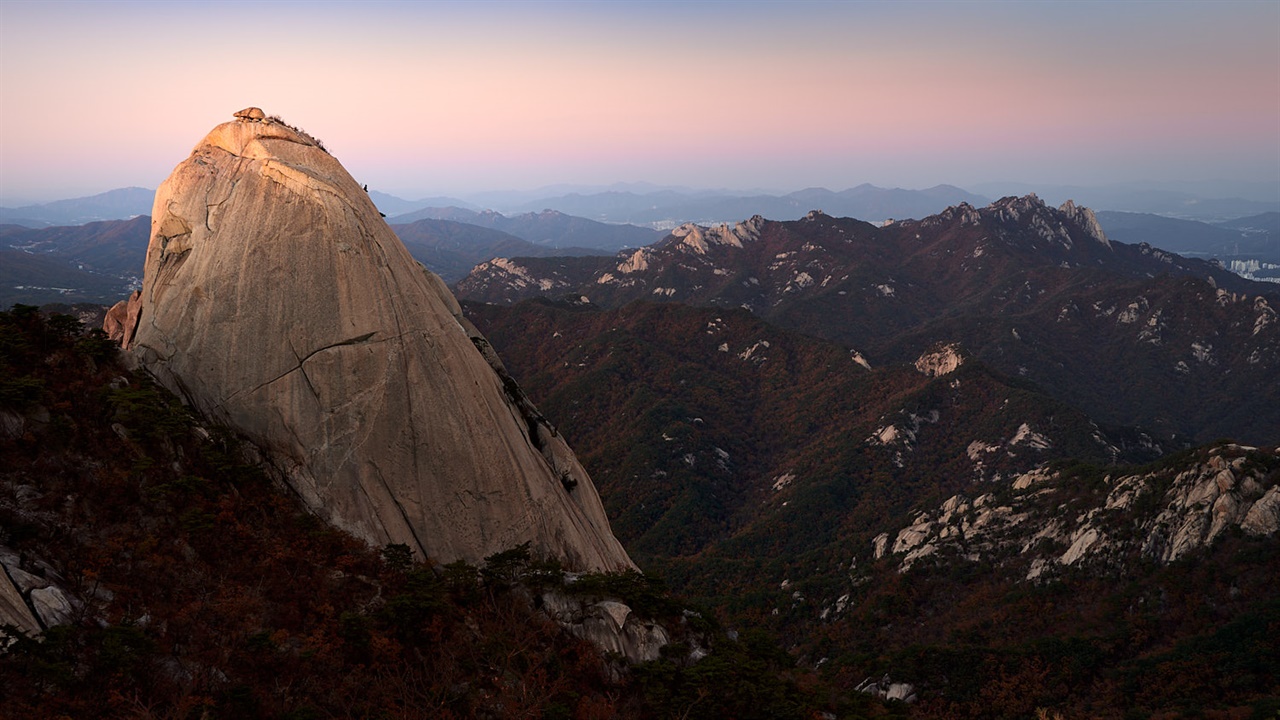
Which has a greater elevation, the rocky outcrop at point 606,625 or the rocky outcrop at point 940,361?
the rocky outcrop at point 606,625

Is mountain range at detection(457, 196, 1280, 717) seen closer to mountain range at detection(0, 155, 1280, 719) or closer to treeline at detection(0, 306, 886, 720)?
mountain range at detection(0, 155, 1280, 719)

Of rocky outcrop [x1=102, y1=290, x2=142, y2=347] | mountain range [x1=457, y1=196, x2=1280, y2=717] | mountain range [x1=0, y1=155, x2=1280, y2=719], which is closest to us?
mountain range [x1=0, y1=155, x2=1280, y2=719]

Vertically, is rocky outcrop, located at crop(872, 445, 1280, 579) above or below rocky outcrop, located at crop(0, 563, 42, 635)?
below

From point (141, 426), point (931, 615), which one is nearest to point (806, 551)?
point (931, 615)

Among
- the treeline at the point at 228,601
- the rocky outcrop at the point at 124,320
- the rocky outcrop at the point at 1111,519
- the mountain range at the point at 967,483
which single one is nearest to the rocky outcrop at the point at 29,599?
the treeline at the point at 228,601

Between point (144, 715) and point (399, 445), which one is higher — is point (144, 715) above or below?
below

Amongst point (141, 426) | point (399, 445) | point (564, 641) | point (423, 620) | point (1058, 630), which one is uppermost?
point (141, 426)

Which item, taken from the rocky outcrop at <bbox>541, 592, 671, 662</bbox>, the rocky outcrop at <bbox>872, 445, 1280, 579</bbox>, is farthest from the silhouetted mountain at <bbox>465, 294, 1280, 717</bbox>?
the rocky outcrop at <bbox>541, 592, 671, 662</bbox>

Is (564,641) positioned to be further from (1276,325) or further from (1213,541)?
(1276,325)

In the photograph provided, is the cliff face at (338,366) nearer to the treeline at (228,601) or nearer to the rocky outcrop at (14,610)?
the treeline at (228,601)
